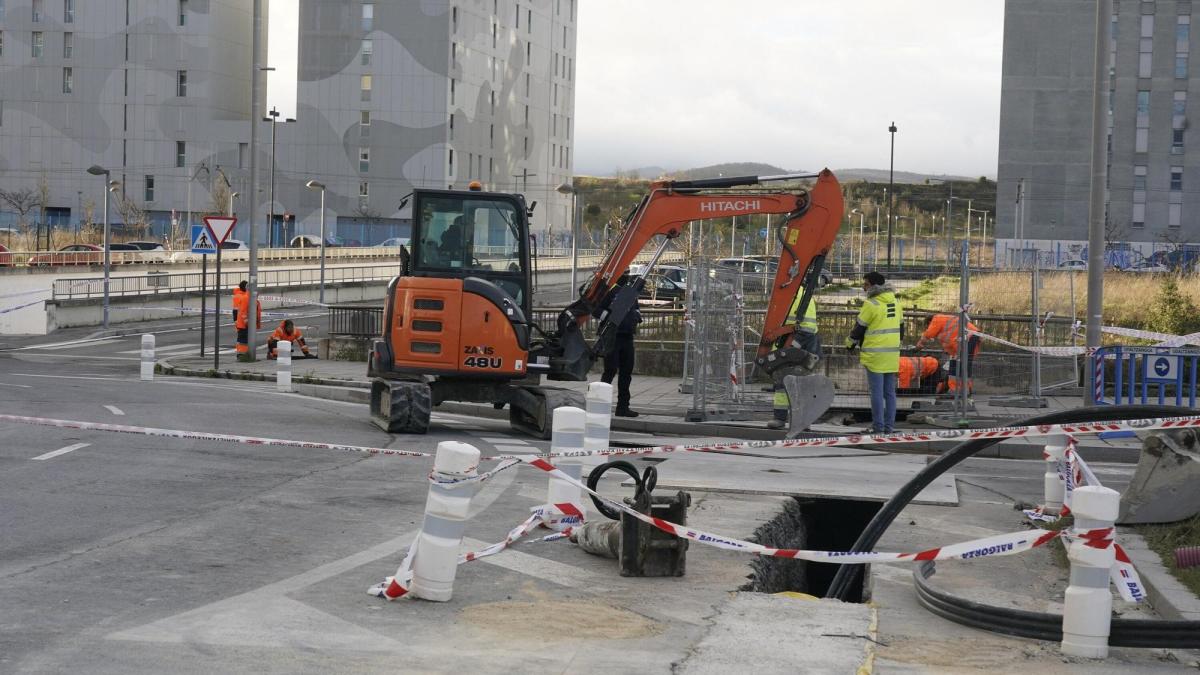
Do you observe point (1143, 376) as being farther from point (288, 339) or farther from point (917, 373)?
point (288, 339)

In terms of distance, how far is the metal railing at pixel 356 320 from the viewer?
3222 cm

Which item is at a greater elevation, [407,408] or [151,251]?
[151,251]

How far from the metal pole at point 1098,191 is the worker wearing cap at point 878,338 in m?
2.62

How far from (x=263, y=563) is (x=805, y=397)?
30.9ft

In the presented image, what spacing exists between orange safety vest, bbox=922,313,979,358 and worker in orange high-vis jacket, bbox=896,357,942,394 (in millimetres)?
344

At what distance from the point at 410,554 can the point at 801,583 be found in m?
4.94

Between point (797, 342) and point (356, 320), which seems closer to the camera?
point (797, 342)

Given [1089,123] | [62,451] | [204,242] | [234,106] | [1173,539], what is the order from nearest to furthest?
[1173,539] < [62,451] < [204,242] < [1089,123] < [234,106]

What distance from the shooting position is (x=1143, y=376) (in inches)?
727

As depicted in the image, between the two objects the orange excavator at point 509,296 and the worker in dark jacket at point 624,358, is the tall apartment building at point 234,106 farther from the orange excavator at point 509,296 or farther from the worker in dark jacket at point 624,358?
the orange excavator at point 509,296

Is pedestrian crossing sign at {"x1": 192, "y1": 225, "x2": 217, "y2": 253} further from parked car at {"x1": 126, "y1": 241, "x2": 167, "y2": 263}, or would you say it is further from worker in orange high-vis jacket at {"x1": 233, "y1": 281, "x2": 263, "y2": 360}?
parked car at {"x1": 126, "y1": 241, "x2": 167, "y2": 263}

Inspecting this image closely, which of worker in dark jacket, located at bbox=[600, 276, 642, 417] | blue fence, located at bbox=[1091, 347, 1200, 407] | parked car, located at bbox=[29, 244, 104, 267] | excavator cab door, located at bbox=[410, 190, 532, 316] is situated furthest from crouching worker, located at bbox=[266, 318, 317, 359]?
parked car, located at bbox=[29, 244, 104, 267]

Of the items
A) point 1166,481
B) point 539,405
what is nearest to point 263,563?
point 1166,481

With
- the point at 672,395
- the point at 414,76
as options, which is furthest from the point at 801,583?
the point at 414,76
